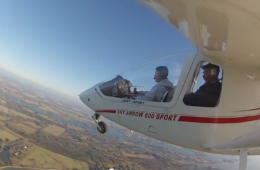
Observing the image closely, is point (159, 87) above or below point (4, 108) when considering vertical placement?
above

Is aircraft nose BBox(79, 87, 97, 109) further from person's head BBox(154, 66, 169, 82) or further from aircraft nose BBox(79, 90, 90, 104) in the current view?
person's head BBox(154, 66, 169, 82)

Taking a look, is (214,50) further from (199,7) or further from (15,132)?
(15,132)

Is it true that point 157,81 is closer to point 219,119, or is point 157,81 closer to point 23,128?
point 219,119

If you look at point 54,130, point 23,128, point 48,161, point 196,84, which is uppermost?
point 196,84

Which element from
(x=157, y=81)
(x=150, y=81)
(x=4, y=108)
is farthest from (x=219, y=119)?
(x=4, y=108)

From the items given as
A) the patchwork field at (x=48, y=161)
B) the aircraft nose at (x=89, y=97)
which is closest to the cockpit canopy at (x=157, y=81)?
the aircraft nose at (x=89, y=97)

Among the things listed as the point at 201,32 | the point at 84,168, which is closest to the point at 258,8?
the point at 201,32
